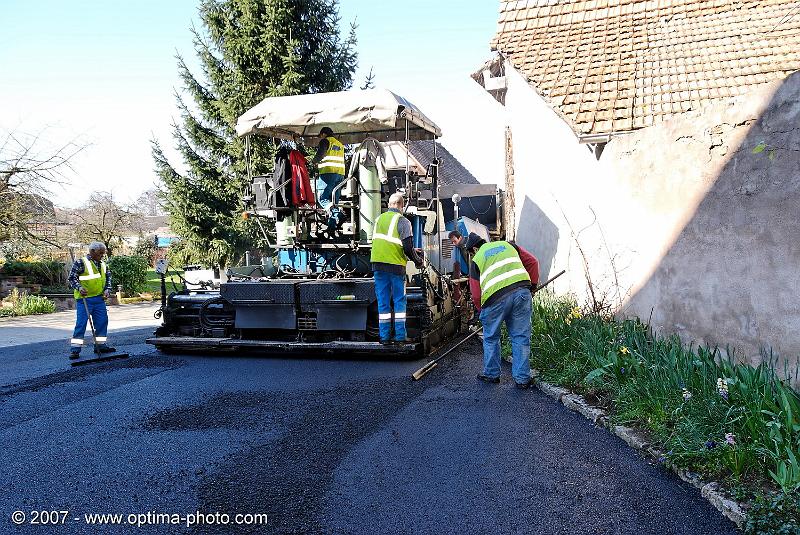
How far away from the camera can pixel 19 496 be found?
352cm

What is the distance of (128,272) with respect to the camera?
19.0 metres

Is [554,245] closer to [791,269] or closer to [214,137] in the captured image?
[791,269]

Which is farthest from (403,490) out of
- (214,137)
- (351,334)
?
(214,137)

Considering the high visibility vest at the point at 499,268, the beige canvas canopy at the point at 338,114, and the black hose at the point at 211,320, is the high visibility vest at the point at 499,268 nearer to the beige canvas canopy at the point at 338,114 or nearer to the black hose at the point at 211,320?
the beige canvas canopy at the point at 338,114

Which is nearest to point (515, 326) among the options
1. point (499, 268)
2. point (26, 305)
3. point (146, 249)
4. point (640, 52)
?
point (499, 268)

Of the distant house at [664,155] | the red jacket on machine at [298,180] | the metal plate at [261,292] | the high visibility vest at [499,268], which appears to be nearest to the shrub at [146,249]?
the distant house at [664,155]

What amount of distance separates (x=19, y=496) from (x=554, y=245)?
345 inches

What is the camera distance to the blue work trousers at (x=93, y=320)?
26.7 ft

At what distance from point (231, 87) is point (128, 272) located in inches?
255

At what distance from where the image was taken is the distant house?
14.4 ft

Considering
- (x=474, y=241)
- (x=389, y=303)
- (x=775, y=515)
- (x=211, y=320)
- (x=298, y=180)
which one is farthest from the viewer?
(x=211, y=320)

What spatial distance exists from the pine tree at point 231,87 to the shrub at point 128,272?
2396 millimetres

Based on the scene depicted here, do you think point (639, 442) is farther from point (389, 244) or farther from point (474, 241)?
point (389, 244)

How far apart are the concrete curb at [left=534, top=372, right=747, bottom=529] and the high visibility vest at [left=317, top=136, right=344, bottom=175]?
372cm
